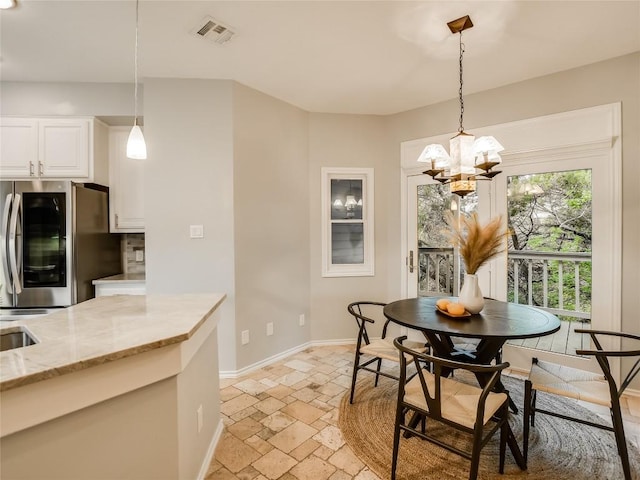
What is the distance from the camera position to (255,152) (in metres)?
3.18

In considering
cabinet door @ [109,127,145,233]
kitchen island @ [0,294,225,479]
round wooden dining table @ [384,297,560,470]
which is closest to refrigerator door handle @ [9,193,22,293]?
cabinet door @ [109,127,145,233]

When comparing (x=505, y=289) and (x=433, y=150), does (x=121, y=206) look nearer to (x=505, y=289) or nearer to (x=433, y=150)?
(x=433, y=150)

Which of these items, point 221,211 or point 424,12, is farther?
point 221,211

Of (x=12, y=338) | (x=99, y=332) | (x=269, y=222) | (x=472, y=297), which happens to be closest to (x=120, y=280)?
(x=269, y=222)

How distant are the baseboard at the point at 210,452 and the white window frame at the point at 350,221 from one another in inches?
79.9

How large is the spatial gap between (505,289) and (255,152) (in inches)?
113

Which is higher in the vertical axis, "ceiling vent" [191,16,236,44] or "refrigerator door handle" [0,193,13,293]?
"ceiling vent" [191,16,236,44]

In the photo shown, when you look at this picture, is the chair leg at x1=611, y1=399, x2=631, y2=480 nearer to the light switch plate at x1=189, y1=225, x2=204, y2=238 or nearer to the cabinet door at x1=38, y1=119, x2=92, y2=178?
the light switch plate at x1=189, y1=225, x2=204, y2=238

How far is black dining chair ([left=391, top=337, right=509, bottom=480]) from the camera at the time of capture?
1.49 meters

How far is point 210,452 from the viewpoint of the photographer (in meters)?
1.90

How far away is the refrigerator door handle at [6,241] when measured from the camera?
279 cm

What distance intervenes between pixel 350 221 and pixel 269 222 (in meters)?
1.10

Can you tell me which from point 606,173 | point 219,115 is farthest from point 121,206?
point 606,173

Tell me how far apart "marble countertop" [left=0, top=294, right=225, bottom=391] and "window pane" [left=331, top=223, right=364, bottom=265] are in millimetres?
2176
